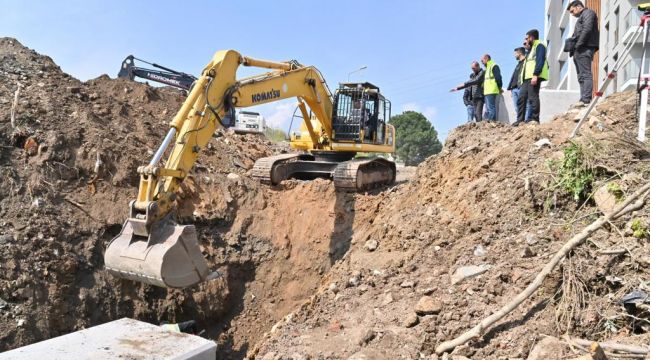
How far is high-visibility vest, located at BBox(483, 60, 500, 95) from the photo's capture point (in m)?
10.4

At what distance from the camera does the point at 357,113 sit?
10.4 metres

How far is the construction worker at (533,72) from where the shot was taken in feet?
28.6

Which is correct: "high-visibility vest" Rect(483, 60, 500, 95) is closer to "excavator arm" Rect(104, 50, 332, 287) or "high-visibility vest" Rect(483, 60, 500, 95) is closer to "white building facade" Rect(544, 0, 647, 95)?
"white building facade" Rect(544, 0, 647, 95)

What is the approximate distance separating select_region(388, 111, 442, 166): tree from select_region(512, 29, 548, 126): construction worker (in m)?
47.7

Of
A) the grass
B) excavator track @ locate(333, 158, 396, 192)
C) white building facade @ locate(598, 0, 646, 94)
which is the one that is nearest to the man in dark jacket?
the grass

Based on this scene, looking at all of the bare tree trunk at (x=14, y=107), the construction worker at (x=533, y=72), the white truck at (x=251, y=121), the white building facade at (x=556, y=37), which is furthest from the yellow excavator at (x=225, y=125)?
the white building facade at (x=556, y=37)

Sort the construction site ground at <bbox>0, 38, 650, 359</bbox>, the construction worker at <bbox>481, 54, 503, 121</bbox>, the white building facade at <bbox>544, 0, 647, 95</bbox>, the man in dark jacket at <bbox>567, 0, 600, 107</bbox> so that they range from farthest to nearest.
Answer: the white building facade at <bbox>544, 0, 647, 95</bbox> < the construction worker at <bbox>481, 54, 503, 121</bbox> < the man in dark jacket at <bbox>567, 0, 600, 107</bbox> < the construction site ground at <bbox>0, 38, 650, 359</bbox>

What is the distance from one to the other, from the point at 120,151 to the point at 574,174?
6.89m

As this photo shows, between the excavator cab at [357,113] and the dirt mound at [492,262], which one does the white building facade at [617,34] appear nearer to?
the excavator cab at [357,113]

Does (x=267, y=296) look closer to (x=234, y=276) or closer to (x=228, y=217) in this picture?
(x=234, y=276)

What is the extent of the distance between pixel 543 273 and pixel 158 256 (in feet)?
11.2

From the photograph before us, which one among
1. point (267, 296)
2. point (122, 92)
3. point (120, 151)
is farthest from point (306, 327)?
point (122, 92)

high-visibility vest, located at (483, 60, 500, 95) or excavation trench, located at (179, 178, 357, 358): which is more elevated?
high-visibility vest, located at (483, 60, 500, 95)

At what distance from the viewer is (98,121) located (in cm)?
926
